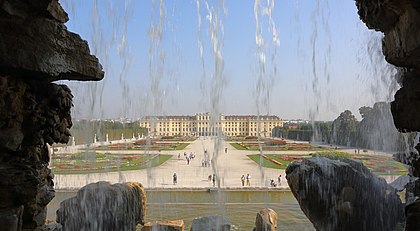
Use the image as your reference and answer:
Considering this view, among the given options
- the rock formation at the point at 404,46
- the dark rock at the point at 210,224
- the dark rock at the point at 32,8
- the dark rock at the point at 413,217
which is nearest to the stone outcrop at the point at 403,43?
the rock formation at the point at 404,46

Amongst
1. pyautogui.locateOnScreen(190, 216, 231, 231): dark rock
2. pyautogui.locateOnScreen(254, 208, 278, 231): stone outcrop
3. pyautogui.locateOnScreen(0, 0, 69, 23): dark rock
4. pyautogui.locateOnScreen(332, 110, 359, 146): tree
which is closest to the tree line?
pyautogui.locateOnScreen(332, 110, 359, 146): tree

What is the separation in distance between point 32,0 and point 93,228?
5.83m

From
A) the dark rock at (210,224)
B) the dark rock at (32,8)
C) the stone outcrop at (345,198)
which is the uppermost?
the dark rock at (32,8)

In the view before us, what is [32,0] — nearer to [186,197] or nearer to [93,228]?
[93,228]

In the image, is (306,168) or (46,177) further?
(306,168)

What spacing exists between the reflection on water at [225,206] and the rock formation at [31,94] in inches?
311

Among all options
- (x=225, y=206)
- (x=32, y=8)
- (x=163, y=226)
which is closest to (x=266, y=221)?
(x=163, y=226)

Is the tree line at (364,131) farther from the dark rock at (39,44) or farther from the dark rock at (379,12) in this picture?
the dark rock at (39,44)

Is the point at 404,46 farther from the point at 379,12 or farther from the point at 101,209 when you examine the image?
the point at 101,209

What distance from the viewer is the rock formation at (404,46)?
2832 mm

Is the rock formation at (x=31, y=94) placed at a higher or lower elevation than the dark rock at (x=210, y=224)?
higher

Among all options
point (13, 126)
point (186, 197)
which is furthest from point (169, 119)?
point (13, 126)

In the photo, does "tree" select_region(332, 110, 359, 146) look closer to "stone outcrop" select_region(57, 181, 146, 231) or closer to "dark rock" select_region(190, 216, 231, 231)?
"dark rock" select_region(190, 216, 231, 231)

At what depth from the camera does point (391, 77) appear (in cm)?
642
